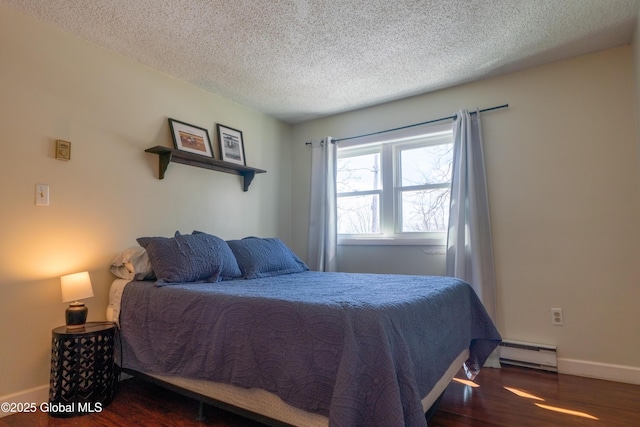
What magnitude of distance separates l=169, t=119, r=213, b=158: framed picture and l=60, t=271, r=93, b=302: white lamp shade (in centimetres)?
121

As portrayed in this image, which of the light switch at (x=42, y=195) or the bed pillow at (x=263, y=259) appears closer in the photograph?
the light switch at (x=42, y=195)

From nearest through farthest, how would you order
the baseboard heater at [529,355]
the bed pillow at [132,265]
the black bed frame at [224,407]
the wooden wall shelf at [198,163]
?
the black bed frame at [224,407] < the bed pillow at [132,265] < the baseboard heater at [529,355] < the wooden wall shelf at [198,163]

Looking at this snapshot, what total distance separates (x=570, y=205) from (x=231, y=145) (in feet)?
9.44

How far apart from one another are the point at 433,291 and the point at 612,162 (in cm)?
181

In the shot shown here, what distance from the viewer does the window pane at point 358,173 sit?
3.67 m

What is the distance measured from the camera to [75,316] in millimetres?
2066

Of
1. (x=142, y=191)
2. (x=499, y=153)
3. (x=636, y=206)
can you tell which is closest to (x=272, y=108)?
(x=142, y=191)

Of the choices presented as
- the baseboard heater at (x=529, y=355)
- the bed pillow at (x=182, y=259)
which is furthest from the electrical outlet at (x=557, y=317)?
the bed pillow at (x=182, y=259)

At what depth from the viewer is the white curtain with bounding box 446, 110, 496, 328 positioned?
284 cm

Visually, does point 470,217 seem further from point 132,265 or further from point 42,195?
point 42,195

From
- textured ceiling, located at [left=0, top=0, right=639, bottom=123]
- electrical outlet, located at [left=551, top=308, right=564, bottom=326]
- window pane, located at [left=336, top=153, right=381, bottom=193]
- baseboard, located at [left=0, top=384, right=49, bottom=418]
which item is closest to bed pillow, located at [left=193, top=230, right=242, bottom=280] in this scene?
baseboard, located at [left=0, top=384, right=49, bottom=418]

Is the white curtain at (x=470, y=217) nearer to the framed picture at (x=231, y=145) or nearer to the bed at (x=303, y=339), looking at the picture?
the bed at (x=303, y=339)

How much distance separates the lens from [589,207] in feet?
8.47

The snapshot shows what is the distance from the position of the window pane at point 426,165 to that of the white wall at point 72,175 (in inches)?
73.3
